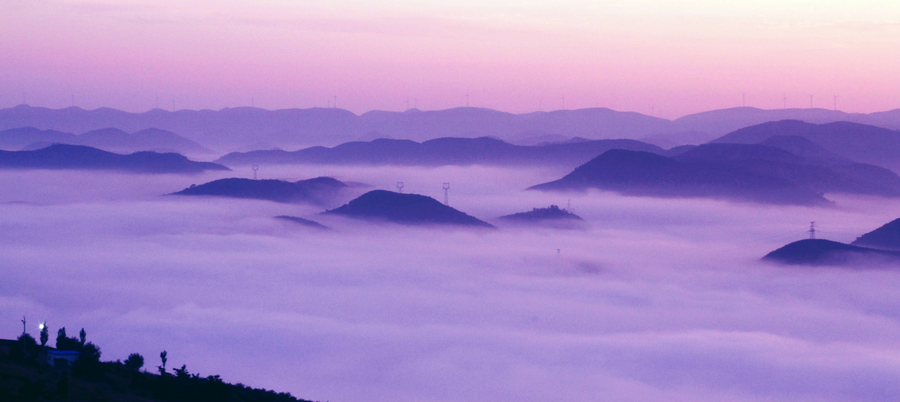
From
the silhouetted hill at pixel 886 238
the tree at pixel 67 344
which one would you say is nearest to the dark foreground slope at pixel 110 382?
the tree at pixel 67 344

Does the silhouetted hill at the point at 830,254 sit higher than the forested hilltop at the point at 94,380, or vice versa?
the silhouetted hill at the point at 830,254

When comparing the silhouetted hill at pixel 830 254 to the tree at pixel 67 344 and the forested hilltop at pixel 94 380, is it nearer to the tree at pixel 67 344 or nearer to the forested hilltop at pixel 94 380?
the forested hilltop at pixel 94 380

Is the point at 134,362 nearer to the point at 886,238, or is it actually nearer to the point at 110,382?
the point at 110,382

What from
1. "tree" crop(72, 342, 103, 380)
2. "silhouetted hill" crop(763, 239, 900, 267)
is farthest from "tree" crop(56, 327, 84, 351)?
"silhouetted hill" crop(763, 239, 900, 267)

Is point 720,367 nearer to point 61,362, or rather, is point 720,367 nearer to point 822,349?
point 822,349

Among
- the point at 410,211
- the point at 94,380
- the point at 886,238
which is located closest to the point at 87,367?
the point at 94,380

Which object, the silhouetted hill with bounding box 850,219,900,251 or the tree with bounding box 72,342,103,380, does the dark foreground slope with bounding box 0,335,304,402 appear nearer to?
the tree with bounding box 72,342,103,380
